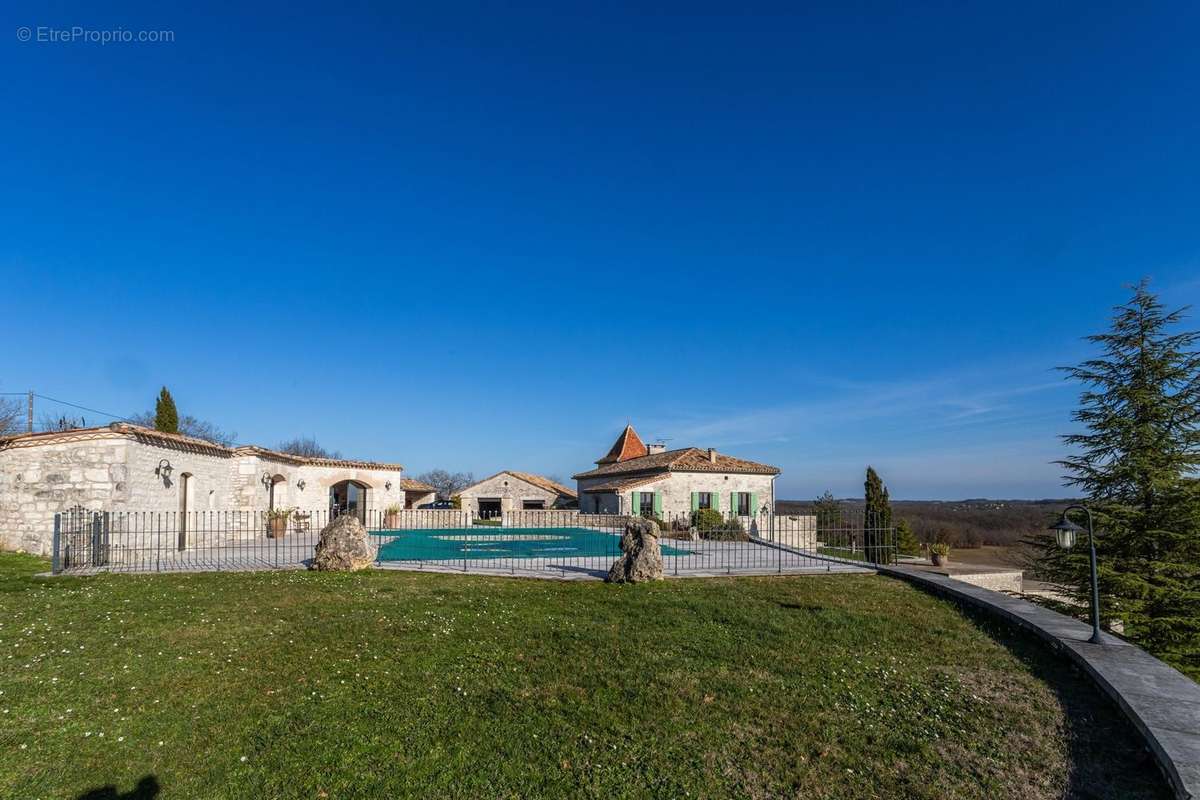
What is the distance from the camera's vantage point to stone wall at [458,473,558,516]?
36094 millimetres

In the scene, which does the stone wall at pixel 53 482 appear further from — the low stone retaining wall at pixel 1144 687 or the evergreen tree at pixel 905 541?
the evergreen tree at pixel 905 541

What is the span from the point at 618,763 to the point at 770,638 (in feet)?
13.1

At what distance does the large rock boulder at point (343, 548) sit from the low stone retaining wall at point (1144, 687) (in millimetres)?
11916

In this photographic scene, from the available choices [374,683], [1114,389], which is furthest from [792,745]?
[1114,389]

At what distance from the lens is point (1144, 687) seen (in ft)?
17.9

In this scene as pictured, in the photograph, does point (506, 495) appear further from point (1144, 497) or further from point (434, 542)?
point (1144, 497)

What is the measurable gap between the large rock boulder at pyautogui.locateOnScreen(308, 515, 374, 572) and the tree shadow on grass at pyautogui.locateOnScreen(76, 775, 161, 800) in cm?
910

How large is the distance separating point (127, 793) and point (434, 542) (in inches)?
767

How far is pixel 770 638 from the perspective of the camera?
778 cm

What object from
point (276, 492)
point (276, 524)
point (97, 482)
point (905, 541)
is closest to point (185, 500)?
point (97, 482)

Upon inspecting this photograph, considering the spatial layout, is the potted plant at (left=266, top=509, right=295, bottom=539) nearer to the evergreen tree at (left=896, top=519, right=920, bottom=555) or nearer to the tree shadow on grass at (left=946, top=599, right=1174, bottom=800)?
the tree shadow on grass at (left=946, top=599, right=1174, bottom=800)

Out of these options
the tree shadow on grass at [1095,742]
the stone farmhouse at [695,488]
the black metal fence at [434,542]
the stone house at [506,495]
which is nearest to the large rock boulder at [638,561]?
the black metal fence at [434,542]

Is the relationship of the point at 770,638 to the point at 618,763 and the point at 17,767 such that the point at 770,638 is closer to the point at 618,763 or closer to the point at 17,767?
the point at 618,763

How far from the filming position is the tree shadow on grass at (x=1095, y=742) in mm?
4176
